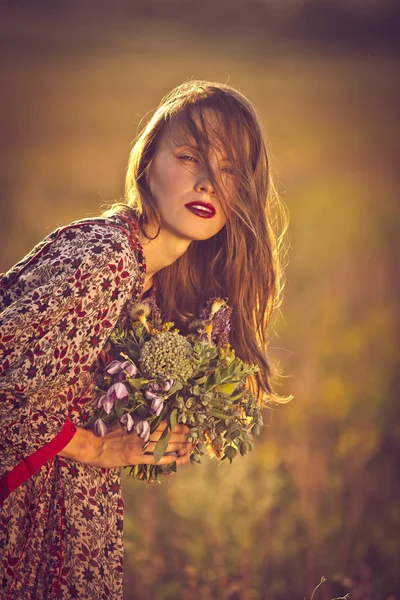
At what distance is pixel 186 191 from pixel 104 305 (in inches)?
20.6

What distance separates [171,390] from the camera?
203 cm

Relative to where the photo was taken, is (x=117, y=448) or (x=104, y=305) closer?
(x=104, y=305)

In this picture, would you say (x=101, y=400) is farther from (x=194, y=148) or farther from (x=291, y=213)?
(x=291, y=213)

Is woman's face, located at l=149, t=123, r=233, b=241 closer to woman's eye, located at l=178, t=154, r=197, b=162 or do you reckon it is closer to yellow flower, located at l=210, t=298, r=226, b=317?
woman's eye, located at l=178, t=154, r=197, b=162

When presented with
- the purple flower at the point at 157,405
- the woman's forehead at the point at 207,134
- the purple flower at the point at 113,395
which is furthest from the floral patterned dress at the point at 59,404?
the woman's forehead at the point at 207,134

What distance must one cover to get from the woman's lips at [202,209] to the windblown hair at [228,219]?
0.18 feet

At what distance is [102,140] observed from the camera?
6.54m

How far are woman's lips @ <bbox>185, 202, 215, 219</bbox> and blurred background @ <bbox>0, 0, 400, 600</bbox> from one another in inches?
120

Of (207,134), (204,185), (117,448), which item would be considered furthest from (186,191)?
(117,448)

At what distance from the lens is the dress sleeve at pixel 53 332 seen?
73.8 inches

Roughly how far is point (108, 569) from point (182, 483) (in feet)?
9.72

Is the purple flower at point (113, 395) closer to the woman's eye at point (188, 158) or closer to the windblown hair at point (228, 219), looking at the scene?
the windblown hair at point (228, 219)

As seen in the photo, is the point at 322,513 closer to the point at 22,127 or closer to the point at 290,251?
the point at 290,251

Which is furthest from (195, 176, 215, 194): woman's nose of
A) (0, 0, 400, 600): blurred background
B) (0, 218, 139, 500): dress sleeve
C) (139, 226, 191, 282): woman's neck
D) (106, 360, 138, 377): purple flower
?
(0, 0, 400, 600): blurred background
